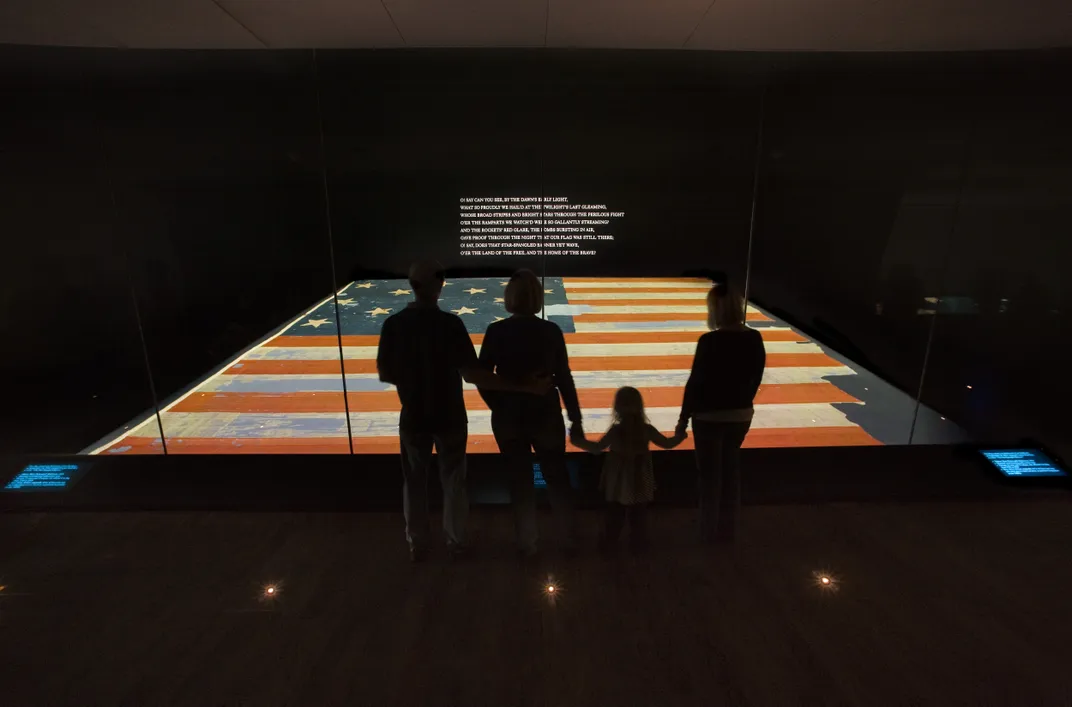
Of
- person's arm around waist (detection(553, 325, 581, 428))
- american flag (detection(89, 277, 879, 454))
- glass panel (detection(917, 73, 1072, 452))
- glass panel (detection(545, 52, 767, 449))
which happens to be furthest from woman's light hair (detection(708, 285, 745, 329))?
glass panel (detection(917, 73, 1072, 452))

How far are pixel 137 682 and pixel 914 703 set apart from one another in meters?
2.93

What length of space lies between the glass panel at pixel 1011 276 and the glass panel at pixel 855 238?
7.3 inches

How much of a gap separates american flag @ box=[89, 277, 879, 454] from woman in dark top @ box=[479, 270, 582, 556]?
27.6 inches

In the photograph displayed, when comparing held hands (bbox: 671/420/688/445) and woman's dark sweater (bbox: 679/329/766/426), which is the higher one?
woman's dark sweater (bbox: 679/329/766/426)

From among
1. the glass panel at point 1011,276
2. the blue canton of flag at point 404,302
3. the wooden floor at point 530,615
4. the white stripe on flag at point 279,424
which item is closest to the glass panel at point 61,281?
the white stripe on flag at point 279,424

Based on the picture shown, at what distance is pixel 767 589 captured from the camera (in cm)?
230

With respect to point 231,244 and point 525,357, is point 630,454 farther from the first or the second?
point 231,244

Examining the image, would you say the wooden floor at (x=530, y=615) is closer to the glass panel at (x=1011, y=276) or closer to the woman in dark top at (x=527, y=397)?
the woman in dark top at (x=527, y=397)

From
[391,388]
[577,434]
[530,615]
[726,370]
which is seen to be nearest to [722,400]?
[726,370]

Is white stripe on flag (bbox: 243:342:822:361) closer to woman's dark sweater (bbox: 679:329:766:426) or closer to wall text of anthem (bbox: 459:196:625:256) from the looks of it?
wall text of anthem (bbox: 459:196:625:256)

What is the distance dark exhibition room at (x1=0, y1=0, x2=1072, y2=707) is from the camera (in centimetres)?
203

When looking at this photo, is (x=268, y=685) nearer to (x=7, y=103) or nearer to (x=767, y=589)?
(x=767, y=589)

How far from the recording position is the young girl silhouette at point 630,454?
238cm

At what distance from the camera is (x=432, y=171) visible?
281 centimetres
